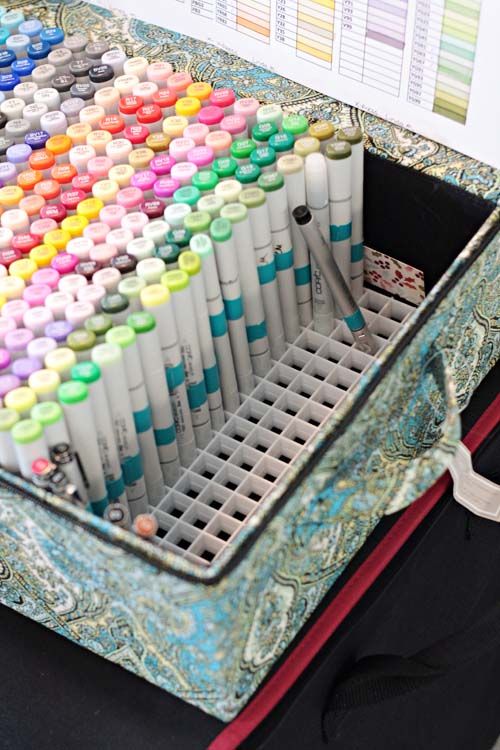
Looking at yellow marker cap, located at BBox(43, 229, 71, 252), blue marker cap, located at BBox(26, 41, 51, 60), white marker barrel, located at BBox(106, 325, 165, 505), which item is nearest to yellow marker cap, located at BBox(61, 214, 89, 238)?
yellow marker cap, located at BBox(43, 229, 71, 252)

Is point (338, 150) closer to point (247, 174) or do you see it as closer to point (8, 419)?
point (247, 174)

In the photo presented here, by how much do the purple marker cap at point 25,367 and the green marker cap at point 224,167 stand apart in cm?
21

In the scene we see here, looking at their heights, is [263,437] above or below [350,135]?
below

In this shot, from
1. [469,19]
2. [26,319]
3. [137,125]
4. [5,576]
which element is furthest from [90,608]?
[469,19]

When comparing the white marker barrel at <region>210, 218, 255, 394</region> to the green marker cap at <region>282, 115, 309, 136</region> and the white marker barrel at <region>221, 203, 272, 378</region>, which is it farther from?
the green marker cap at <region>282, 115, 309, 136</region>

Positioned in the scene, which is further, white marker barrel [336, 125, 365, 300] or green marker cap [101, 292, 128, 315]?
white marker barrel [336, 125, 365, 300]

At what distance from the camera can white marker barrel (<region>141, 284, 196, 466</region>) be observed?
76cm

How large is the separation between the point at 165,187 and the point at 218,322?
11cm

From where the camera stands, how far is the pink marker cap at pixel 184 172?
0.85 metres

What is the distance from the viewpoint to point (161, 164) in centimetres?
86

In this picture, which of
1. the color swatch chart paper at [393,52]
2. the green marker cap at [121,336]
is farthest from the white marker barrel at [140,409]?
the color swatch chart paper at [393,52]

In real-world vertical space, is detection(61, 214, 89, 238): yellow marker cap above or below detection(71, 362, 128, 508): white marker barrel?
above

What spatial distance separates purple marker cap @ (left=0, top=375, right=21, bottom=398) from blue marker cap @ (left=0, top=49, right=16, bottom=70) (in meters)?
0.36

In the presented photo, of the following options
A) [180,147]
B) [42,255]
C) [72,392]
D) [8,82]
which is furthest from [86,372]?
[8,82]
